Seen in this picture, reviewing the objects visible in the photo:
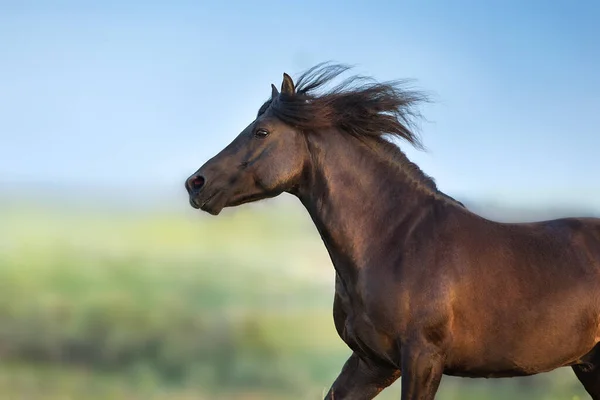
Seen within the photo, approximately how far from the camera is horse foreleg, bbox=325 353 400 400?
6.85 m

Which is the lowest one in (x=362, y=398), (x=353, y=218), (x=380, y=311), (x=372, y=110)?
(x=362, y=398)

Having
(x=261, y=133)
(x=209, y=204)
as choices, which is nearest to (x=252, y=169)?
(x=261, y=133)

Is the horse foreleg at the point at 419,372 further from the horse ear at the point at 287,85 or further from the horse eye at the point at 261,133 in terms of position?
the horse ear at the point at 287,85

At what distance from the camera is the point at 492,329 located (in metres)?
6.22

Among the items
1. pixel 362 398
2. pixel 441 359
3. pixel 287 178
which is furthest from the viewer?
pixel 362 398

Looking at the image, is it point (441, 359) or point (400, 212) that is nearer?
point (441, 359)

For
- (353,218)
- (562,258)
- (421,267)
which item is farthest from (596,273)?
(353,218)

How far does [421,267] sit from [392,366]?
789mm

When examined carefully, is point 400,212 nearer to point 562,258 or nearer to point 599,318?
point 562,258

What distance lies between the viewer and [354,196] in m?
6.55

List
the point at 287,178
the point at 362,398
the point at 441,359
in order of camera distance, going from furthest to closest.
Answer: the point at 362,398 → the point at 287,178 → the point at 441,359

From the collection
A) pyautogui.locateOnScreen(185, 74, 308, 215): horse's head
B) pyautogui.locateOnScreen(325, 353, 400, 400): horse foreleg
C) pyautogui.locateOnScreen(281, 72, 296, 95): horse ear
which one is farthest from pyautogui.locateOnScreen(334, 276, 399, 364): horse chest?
pyautogui.locateOnScreen(281, 72, 296, 95): horse ear

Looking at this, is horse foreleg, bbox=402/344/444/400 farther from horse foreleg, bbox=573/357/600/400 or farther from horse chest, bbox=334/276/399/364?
horse foreleg, bbox=573/357/600/400

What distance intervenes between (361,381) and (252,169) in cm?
190
